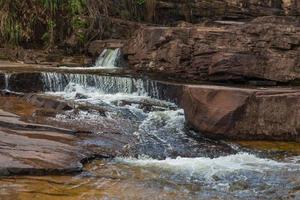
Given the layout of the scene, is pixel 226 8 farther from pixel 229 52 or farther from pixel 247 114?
pixel 247 114

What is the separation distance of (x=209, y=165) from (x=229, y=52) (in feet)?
18.6

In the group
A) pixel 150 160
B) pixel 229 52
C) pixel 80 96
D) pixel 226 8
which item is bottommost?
pixel 150 160

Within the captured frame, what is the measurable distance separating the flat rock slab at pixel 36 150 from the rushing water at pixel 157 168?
0.55 feet

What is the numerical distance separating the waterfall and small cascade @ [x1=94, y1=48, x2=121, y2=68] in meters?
2.57

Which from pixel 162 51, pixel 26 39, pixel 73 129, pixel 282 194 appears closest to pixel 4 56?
pixel 26 39

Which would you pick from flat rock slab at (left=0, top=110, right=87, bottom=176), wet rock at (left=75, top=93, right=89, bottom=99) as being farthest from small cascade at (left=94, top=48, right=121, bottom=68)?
flat rock slab at (left=0, top=110, right=87, bottom=176)

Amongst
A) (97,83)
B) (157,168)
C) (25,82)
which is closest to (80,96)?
(97,83)

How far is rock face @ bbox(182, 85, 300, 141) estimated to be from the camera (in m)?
7.93

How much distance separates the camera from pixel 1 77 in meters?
10.8

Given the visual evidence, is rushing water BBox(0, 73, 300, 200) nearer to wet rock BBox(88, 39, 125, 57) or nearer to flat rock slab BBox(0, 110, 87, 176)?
flat rock slab BBox(0, 110, 87, 176)

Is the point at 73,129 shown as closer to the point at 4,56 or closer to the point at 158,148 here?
the point at 158,148

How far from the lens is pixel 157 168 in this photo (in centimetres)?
619

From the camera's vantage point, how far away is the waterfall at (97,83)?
10961 millimetres

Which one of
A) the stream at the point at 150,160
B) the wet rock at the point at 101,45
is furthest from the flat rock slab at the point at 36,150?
the wet rock at the point at 101,45
